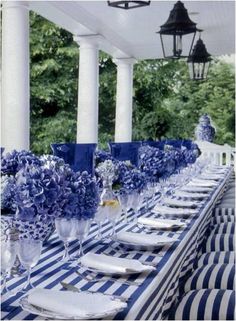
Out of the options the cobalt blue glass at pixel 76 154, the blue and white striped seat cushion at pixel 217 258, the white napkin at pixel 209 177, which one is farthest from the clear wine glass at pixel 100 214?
the white napkin at pixel 209 177

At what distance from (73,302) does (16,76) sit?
3.98m

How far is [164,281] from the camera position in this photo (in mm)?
1454

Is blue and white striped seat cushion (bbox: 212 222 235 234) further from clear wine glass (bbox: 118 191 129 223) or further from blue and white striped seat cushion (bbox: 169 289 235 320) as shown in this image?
blue and white striped seat cushion (bbox: 169 289 235 320)

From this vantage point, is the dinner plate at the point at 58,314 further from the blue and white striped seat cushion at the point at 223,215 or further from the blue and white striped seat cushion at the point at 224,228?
the blue and white striped seat cushion at the point at 223,215

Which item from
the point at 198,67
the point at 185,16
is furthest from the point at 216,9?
the point at 185,16

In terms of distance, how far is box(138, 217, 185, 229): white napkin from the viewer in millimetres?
1987

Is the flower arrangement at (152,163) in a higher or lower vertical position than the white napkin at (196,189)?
higher

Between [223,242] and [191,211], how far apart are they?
0.46m

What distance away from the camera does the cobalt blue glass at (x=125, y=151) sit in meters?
2.49

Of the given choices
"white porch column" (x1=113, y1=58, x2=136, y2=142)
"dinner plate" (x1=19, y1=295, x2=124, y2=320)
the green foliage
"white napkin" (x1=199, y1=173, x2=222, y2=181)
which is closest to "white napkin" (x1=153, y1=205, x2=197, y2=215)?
"dinner plate" (x1=19, y1=295, x2=124, y2=320)

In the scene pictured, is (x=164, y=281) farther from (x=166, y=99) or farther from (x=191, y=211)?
(x=166, y=99)

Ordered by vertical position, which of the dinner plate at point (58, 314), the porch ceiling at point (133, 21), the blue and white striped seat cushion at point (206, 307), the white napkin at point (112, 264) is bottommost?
the blue and white striped seat cushion at point (206, 307)

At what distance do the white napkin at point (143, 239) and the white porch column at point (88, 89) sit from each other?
5186mm

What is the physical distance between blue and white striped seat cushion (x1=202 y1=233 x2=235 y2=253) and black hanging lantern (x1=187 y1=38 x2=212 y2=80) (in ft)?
8.21
